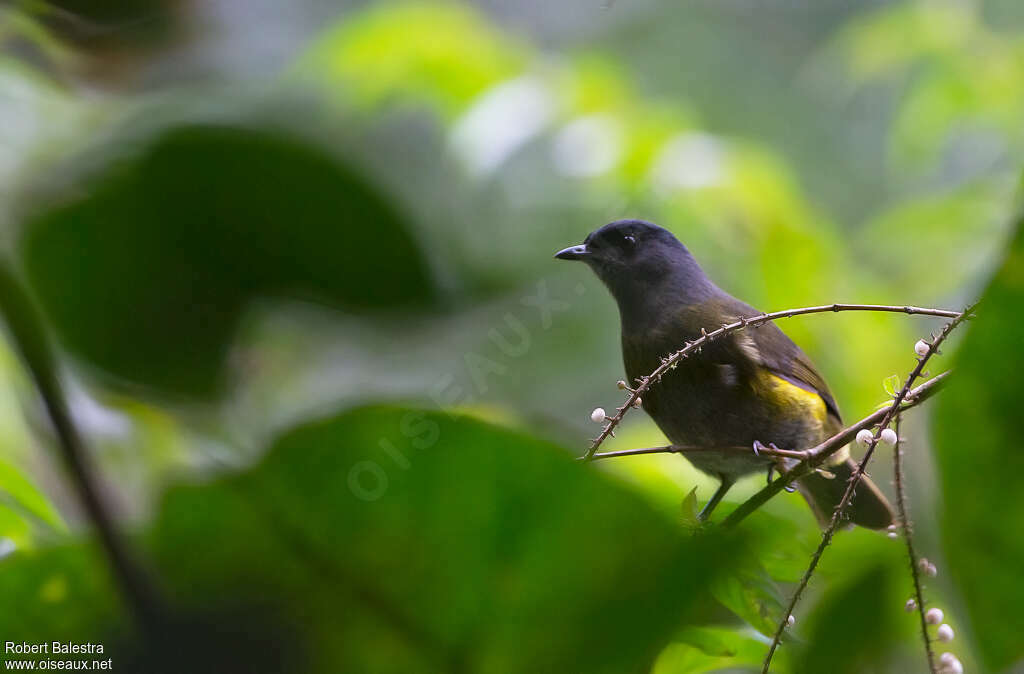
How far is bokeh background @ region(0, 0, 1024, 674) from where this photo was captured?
35 centimetres

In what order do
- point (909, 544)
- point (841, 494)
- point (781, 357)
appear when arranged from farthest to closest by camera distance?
point (781, 357), point (841, 494), point (909, 544)

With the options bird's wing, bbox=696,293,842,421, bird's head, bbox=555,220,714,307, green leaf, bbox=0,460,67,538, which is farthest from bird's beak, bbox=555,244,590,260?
green leaf, bbox=0,460,67,538

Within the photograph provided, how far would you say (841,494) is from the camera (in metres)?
0.62

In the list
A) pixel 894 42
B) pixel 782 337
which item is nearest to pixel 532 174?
pixel 782 337

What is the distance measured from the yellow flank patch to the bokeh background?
39 millimetres

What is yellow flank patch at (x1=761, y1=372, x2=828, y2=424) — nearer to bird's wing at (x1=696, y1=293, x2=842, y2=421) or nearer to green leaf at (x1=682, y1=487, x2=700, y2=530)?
bird's wing at (x1=696, y1=293, x2=842, y2=421)

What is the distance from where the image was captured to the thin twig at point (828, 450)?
1.51 ft

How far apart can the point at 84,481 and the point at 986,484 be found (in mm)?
323

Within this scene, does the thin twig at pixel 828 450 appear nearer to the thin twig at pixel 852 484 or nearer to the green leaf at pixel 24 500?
the thin twig at pixel 852 484

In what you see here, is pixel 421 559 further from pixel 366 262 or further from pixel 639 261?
pixel 639 261

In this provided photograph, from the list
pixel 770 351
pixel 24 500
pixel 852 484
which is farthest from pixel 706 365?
pixel 24 500

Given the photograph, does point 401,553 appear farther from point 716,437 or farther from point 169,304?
point 716,437

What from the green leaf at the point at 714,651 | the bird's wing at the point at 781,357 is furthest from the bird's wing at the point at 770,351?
the green leaf at the point at 714,651

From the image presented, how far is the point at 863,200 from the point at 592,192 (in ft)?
2.67
